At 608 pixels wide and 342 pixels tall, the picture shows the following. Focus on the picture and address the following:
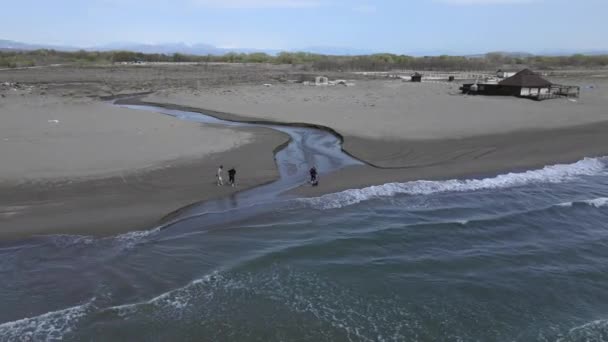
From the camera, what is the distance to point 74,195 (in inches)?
762

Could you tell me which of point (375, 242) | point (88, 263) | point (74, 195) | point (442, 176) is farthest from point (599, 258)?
point (74, 195)

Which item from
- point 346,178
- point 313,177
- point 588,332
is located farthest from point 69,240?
point 588,332

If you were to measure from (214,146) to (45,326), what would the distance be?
17.8 m

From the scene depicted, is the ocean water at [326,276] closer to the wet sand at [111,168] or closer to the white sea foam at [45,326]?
the white sea foam at [45,326]

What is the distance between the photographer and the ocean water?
1150 cm

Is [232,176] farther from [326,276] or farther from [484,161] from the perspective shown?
[484,161]

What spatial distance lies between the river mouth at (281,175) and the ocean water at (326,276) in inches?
6.0

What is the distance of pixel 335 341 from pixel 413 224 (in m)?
7.88

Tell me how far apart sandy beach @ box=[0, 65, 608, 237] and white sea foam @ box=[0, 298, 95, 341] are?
16.3ft

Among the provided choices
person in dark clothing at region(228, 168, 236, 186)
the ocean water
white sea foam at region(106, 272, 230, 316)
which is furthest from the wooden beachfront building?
white sea foam at region(106, 272, 230, 316)

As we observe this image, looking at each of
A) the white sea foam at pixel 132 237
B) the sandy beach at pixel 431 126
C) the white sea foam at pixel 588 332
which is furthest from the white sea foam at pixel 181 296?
the white sea foam at pixel 588 332

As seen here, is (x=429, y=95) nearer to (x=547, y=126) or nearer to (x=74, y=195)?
(x=547, y=126)

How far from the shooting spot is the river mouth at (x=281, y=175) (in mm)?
18188

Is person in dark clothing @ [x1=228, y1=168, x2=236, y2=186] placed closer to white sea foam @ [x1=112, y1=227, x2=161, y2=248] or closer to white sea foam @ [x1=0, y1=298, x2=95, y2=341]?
white sea foam @ [x1=112, y1=227, x2=161, y2=248]
